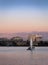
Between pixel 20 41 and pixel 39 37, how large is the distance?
560mm

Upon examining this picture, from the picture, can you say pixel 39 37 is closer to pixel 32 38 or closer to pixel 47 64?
pixel 32 38

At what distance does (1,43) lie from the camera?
6516 millimetres

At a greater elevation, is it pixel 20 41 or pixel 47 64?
pixel 20 41

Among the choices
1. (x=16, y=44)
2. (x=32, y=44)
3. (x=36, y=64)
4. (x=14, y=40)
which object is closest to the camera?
(x=36, y=64)

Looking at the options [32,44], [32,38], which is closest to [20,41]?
[32,38]

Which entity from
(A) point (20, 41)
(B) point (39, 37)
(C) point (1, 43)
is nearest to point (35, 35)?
(B) point (39, 37)

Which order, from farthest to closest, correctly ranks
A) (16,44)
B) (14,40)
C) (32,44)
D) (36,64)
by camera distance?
(32,44) → (16,44) → (14,40) → (36,64)

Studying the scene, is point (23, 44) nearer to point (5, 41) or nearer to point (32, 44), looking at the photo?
point (5, 41)

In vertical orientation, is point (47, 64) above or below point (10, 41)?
below

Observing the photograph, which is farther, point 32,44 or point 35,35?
point 32,44

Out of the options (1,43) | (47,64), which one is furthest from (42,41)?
(1,43)

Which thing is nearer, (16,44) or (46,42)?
(46,42)

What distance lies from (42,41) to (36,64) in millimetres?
664

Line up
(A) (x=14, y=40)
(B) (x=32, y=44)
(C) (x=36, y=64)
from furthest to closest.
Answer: (B) (x=32, y=44) → (A) (x=14, y=40) → (C) (x=36, y=64)
